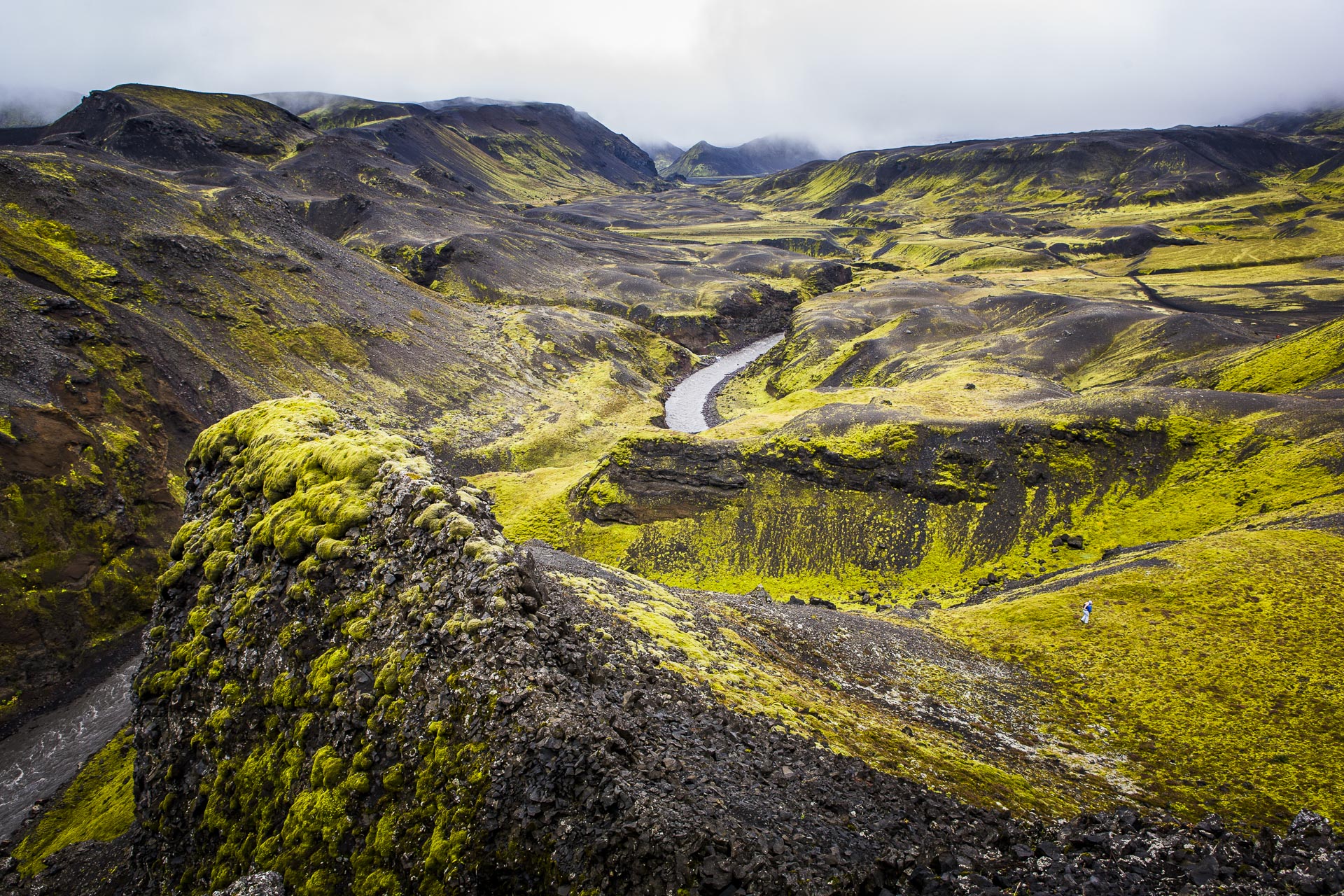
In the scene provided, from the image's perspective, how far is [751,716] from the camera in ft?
48.5

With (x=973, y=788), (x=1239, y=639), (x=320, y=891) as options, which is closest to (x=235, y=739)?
(x=320, y=891)

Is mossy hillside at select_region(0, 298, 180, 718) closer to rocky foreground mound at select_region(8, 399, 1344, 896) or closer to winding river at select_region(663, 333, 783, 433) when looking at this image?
rocky foreground mound at select_region(8, 399, 1344, 896)

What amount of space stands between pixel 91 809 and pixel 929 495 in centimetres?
4725

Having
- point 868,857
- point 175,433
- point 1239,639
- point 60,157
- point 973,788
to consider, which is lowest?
point 1239,639

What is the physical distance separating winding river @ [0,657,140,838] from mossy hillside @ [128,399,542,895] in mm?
13408

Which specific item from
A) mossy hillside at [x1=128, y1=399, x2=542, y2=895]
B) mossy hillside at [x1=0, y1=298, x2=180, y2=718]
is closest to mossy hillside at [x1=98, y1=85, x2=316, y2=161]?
mossy hillside at [x1=0, y1=298, x2=180, y2=718]

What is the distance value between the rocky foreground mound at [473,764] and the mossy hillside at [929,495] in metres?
27.4

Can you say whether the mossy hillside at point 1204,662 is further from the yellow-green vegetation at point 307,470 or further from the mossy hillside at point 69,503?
the mossy hillside at point 69,503

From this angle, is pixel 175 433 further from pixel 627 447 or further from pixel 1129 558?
pixel 1129 558

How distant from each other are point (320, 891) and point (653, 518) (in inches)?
1442

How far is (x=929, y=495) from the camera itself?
45750 millimetres

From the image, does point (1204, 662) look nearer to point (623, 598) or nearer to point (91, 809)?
point (623, 598)

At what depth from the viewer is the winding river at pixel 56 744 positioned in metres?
24.2

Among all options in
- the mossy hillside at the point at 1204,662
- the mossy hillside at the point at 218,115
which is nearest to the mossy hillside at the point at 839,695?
the mossy hillside at the point at 1204,662
